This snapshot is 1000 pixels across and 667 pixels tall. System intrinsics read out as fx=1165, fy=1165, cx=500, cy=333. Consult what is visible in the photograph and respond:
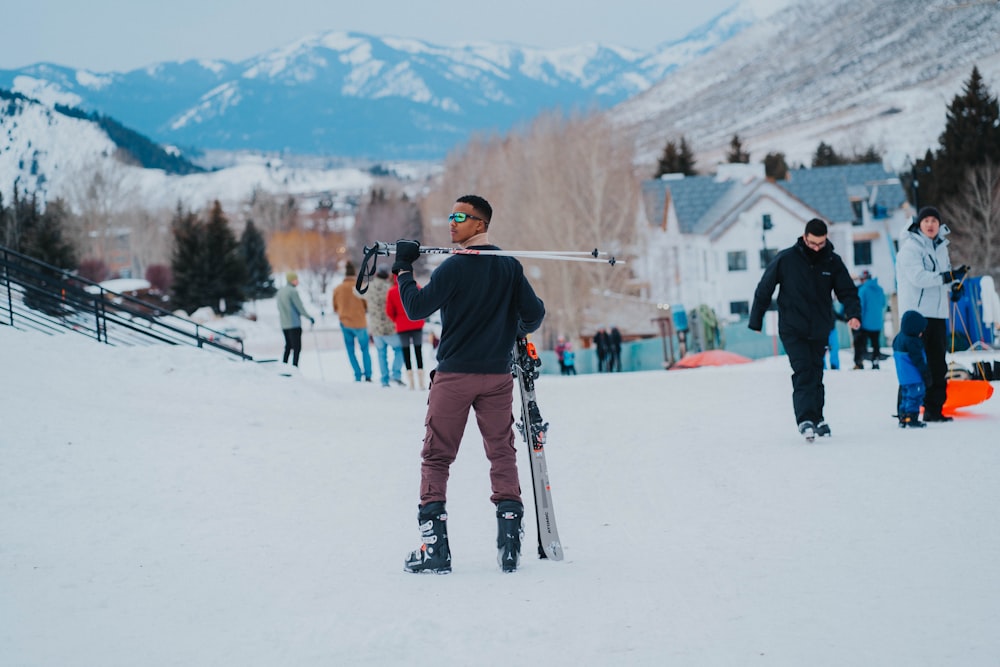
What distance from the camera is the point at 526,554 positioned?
6.49 m

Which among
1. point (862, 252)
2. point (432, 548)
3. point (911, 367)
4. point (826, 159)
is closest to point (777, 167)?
point (826, 159)

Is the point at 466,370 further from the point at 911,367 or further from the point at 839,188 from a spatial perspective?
the point at 839,188

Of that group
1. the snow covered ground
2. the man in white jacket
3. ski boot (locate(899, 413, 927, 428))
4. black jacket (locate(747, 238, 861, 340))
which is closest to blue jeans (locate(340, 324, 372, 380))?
the snow covered ground

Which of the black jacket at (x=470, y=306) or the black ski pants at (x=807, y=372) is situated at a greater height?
the black jacket at (x=470, y=306)

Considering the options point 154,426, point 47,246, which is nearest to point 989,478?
point 154,426

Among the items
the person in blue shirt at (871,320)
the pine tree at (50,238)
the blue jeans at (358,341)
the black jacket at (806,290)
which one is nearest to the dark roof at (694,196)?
the pine tree at (50,238)

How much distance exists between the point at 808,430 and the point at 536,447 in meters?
4.12

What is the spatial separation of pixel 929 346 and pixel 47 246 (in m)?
45.1

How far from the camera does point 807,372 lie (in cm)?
973

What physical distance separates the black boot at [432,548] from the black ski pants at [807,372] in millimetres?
4708

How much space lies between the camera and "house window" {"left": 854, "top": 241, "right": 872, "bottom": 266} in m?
67.1

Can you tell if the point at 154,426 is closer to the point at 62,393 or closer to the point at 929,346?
the point at 62,393

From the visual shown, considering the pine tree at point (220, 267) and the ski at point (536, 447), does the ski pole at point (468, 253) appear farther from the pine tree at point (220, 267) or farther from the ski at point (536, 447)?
the pine tree at point (220, 267)

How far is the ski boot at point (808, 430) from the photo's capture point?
9648mm
